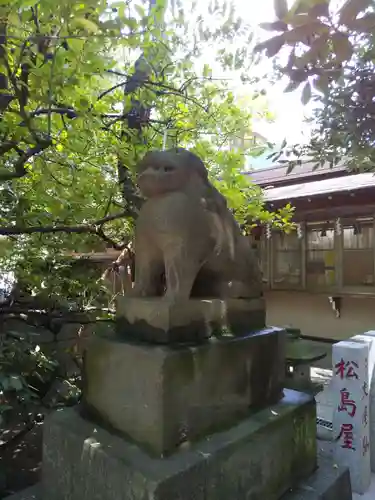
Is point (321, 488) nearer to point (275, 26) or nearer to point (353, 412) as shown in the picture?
point (353, 412)

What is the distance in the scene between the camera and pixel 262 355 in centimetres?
200

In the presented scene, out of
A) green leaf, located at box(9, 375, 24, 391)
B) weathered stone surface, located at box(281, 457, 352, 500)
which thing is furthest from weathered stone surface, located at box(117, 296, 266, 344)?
weathered stone surface, located at box(281, 457, 352, 500)

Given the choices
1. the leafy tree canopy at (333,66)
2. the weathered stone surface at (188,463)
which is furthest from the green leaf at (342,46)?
the weathered stone surface at (188,463)

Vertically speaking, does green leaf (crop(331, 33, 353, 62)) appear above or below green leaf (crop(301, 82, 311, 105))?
above

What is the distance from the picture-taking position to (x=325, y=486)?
1.97m

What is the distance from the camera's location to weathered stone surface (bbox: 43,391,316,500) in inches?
57.0

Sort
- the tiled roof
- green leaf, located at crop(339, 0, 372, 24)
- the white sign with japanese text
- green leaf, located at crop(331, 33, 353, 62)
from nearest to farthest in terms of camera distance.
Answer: green leaf, located at crop(339, 0, 372, 24)
green leaf, located at crop(331, 33, 353, 62)
the white sign with japanese text
the tiled roof

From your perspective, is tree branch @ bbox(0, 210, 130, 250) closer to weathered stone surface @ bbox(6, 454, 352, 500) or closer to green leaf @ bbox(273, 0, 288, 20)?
→ weathered stone surface @ bbox(6, 454, 352, 500)

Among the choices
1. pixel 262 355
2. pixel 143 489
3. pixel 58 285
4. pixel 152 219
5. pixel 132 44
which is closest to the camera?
pixel 143 489

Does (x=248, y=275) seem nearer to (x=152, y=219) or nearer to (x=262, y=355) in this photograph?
(x=262, y=355)

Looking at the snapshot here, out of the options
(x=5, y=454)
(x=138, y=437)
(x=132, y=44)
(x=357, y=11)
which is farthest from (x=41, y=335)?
(x=357, y=11)

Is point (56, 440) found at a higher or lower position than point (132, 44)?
lower

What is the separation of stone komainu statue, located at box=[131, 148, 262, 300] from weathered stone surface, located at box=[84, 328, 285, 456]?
281 millimetres

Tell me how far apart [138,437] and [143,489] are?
Result: 0.23 metres
